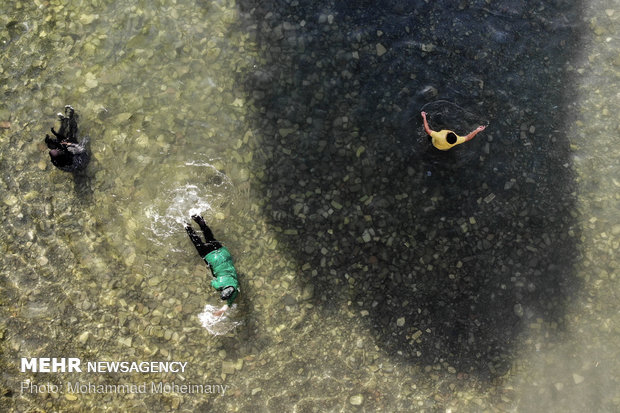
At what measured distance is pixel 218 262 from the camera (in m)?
7.09

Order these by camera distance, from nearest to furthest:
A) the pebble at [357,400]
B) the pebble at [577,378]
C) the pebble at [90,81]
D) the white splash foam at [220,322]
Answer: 1. the pebble at [577,378]
2. the pebble at [357,400]
3. the white splash foam at [220,322]
4. the pebble at [90,81]

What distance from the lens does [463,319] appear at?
7.18m

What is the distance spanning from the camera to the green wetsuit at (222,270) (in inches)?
271

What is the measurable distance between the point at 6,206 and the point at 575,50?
34.3 ft

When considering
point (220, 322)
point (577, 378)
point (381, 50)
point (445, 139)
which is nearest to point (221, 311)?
point (220, 322)

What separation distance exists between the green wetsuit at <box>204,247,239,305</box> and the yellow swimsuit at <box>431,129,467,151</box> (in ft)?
12.7

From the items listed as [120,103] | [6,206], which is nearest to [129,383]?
[6,206]

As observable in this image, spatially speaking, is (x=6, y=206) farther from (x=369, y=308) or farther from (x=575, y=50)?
(x=575, y=50)

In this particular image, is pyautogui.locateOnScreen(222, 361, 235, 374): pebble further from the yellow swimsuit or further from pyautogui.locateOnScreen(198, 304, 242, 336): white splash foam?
the yellow swimsuit

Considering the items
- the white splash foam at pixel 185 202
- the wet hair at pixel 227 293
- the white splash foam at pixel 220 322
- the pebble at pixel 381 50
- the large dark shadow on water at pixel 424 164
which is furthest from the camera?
the pebble at pixel 381 50

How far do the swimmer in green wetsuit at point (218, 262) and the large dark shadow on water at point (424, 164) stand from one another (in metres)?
1.07

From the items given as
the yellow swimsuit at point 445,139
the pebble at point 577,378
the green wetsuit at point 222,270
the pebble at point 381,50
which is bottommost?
the pebble at point 577,378

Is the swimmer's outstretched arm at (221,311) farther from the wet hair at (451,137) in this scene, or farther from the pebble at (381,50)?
the pebble at (381,50)

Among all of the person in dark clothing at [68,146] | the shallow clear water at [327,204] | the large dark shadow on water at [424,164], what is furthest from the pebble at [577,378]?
the person in dark clothing at [68,146]
